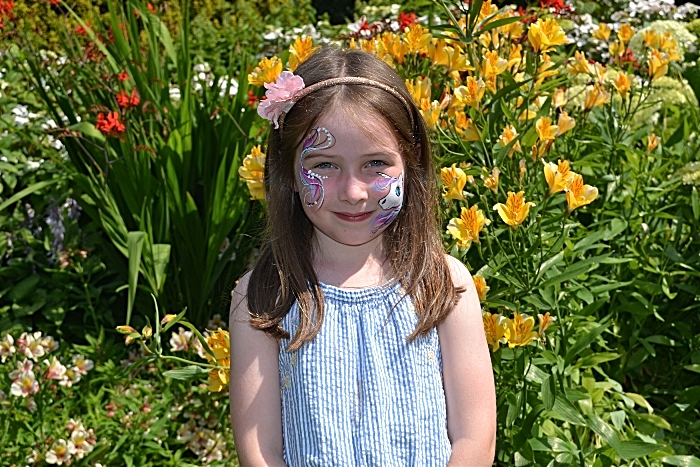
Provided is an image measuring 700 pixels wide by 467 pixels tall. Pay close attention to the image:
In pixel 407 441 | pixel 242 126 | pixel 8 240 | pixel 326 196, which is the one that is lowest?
pixel 8 240

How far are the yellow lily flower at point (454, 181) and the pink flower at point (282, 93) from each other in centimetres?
46

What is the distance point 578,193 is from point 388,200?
0.51 m

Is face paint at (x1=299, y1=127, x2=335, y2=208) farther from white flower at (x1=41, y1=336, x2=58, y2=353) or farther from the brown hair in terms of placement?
white flower at (x1=41, y1=336, x2=58, y2=353)

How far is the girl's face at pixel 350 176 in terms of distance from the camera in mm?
1783

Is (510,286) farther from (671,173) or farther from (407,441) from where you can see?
(671,173)

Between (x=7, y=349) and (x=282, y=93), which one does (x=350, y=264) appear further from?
(x=7, y=349)

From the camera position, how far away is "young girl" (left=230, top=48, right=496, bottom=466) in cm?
180

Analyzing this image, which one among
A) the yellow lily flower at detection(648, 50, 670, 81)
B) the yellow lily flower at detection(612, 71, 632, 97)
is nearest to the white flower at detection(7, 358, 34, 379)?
the yellow lily flower at detection(612, 71, 632, 97)

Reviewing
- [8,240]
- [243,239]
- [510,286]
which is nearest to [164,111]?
[243,239]

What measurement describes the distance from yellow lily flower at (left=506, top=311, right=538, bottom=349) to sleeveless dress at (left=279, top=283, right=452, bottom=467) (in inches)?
10.9

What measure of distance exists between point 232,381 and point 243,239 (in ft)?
5.31

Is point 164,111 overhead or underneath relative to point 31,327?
overhead

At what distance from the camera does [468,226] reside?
208 centimetres

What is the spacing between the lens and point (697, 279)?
282cm
